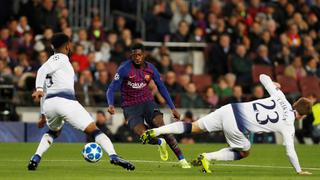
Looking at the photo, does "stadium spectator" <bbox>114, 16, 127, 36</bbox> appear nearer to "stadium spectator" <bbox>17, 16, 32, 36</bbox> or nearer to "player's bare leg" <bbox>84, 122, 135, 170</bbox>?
"stadium spectator" <bbox>17, 16, 32, 36</bbox>

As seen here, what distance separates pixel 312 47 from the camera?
111 ft

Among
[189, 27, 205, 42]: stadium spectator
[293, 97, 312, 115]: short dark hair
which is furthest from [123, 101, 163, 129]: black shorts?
[189, 27, 205, 42]: stadium spectator

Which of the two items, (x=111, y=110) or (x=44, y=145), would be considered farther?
(x=111, y=110)

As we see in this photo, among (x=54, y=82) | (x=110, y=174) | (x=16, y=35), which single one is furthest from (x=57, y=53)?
(x=16, y=35)

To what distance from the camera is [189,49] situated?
1326 inches

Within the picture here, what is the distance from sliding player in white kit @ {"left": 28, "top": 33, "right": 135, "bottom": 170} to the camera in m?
17.2

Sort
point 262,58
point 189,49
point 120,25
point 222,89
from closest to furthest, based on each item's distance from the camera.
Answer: point 222,89 → point 120,25 → point 262,58 → point 189,49

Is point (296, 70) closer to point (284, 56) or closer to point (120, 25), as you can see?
point (284, 56)

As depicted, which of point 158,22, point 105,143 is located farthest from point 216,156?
point 158,22

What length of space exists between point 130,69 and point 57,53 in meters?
2.60

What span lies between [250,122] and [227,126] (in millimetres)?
356

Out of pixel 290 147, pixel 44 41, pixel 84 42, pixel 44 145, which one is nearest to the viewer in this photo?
pixel 290 147

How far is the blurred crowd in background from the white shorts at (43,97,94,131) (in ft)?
37.1

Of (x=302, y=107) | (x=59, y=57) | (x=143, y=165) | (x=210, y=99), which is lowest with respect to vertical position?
(x=210, y=99)
